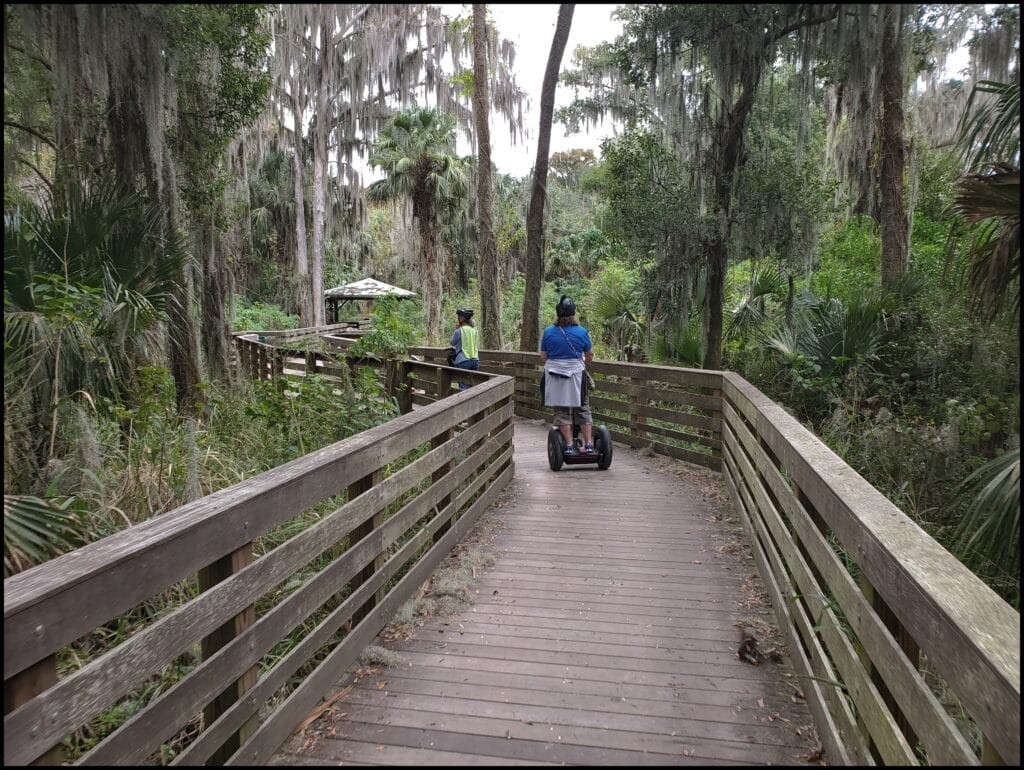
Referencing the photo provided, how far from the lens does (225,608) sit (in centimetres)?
228

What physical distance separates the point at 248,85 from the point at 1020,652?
9033 millimetres

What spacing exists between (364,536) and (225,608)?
1216mm

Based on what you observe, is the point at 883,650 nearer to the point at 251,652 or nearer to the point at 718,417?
the point at 251,652

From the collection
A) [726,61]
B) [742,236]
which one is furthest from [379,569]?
[742,236]

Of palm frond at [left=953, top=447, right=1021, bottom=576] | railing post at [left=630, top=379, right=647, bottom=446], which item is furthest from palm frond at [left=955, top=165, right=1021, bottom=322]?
railing post at [left=630, top=379, right=647, bottom=446]

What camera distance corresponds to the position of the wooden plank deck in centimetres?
267

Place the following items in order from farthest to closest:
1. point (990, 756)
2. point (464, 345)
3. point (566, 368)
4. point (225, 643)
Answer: point (464, 345) < point (566, 368) < point (225, 643) < point (990, 756)

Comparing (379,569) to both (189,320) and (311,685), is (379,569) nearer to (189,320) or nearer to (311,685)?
(311,685)

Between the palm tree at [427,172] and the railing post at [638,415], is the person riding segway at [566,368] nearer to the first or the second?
the railing post at [638,415]

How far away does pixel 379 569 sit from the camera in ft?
11.9

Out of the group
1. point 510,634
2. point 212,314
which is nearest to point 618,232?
point 212,314

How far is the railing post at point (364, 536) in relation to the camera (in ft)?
11.3

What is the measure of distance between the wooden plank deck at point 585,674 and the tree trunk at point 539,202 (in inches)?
357

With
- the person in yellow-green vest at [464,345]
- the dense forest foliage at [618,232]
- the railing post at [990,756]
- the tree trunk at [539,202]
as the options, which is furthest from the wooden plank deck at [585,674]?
the tree trunk at [539,202]
